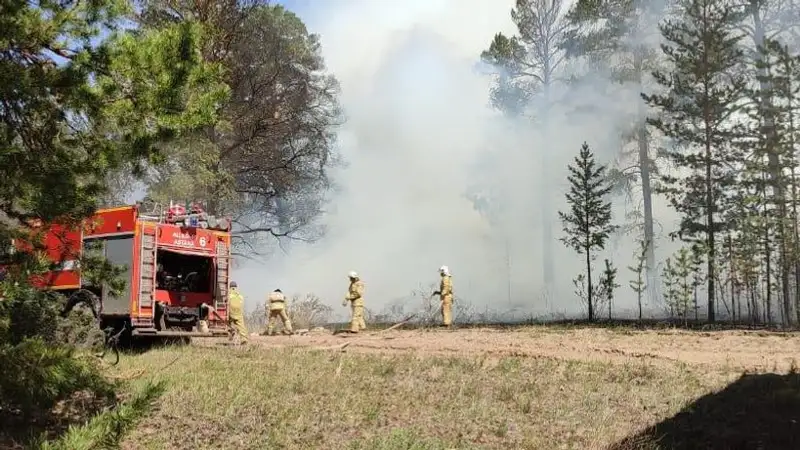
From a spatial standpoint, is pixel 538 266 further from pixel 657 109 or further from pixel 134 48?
pixel 134 48

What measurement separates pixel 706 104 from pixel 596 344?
970 centimetres

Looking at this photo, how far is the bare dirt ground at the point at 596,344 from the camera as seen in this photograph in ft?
35.0

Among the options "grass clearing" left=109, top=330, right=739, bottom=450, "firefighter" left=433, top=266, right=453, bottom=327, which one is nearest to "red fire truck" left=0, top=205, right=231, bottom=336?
"grass clearing" left=109, top=330, right=739, bottom=450

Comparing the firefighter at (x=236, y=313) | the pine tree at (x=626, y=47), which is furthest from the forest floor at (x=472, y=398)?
the pine tree at (x=626, y=47)

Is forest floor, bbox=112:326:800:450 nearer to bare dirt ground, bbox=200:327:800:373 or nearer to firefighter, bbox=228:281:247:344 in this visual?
bare dirt ground, bbox=200:327:800:373

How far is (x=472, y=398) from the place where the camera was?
7.75m

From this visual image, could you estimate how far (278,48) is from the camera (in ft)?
67.4

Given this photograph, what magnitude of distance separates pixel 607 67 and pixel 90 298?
1920 cm

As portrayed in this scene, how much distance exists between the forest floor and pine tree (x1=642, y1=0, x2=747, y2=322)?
819 cm

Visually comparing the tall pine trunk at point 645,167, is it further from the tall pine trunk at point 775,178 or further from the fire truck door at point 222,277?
the fire truck door at point 222,277

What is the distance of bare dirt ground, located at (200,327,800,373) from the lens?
1066 centimetres

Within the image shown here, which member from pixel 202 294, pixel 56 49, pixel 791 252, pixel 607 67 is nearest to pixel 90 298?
pixel 202 294

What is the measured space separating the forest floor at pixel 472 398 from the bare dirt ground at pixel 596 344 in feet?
0.25

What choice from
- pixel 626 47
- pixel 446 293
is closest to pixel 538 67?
pixel 626 47
